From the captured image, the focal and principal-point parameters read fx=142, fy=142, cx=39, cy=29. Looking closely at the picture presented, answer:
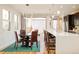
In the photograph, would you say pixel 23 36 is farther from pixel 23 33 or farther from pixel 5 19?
pixel 5 19

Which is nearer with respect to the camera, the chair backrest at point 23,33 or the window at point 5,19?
the window at point 5,19

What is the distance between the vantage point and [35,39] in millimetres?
5207

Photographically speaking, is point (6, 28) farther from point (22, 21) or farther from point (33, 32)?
point (33, 32)

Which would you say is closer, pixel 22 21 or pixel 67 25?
pixel 22 21

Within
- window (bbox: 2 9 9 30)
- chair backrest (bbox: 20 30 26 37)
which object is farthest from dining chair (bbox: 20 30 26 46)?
window (bbox: 2 9 9 30)

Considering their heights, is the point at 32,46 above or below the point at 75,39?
below

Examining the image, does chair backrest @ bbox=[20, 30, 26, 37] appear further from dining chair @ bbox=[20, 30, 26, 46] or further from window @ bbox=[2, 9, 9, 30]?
window @ bbox=[2, 9, 9, 30]

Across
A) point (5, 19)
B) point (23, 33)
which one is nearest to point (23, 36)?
point (23, 33)

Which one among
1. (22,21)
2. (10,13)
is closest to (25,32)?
(22,21)

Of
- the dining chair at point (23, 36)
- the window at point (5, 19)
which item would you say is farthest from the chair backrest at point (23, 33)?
the window at point (5, 19)

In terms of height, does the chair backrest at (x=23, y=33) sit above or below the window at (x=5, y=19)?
below

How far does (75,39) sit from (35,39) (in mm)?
3016

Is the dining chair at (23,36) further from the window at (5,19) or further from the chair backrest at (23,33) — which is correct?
the window at (5,19)
